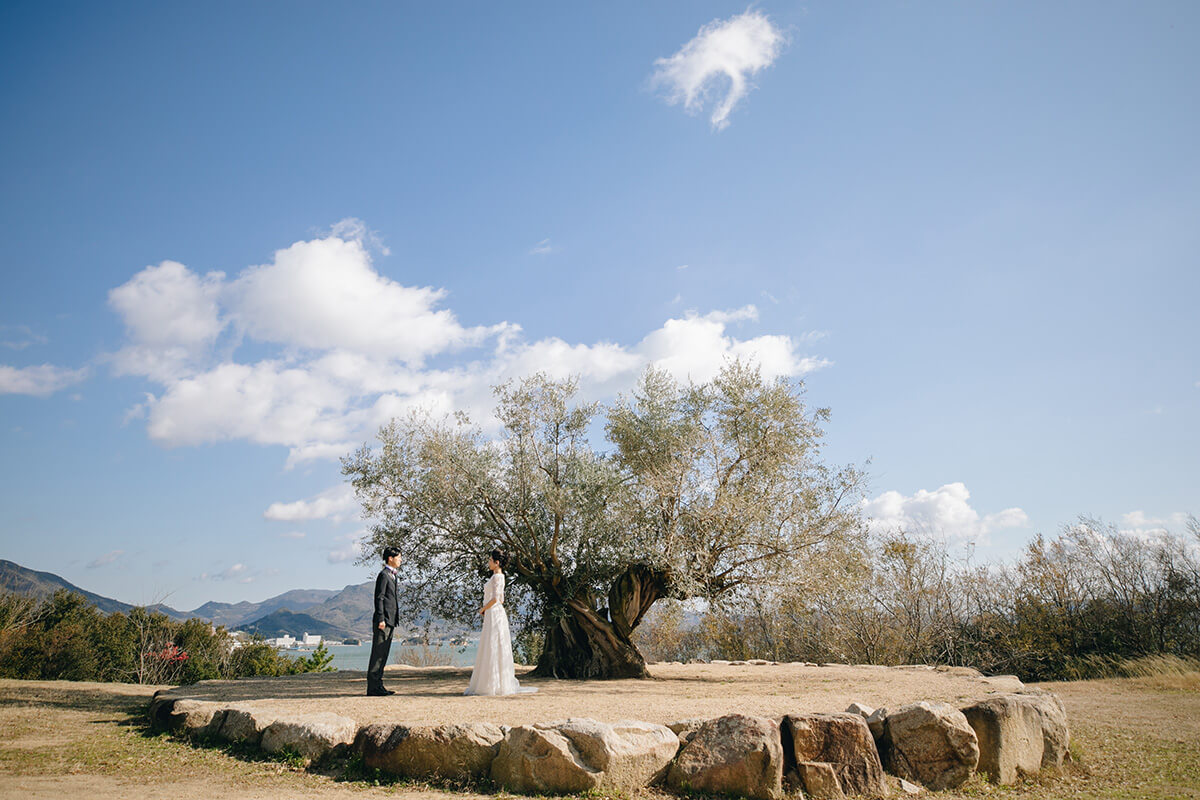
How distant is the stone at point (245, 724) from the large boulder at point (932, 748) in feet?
23.5

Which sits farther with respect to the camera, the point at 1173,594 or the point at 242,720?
the point at 1173,594

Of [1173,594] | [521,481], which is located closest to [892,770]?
[521,481]

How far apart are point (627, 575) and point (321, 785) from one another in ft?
27.5

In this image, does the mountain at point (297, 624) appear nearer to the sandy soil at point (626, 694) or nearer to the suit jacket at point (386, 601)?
the sandy soil at point (626, 694)

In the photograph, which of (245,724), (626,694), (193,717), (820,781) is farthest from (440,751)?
(626,694)

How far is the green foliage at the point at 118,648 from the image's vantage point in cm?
1853

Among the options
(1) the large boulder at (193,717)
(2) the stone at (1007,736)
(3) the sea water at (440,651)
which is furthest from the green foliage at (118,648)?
(2) the stone at (1007,736)

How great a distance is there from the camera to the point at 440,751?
6.74 metres

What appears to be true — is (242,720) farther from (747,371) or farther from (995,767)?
(747,371)

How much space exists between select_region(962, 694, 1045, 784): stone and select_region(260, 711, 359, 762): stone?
7.07 metres

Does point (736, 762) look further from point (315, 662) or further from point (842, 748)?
point (315, 662)

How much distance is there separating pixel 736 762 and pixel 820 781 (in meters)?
0.85

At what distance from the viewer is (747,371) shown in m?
15.6

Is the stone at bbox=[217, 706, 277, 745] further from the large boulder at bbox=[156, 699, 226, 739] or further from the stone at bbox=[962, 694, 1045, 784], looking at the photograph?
the stone at bbox=[962, 694, 1045, 784]
